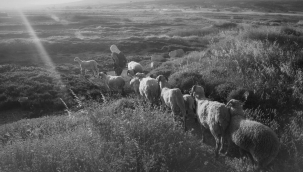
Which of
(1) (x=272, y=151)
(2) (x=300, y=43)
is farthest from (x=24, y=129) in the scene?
(2) (x=300, y=43)

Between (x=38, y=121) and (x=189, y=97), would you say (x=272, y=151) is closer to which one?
(x=189, y=97)

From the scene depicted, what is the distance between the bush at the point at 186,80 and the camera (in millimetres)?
11469

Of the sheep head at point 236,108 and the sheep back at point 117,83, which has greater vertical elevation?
the sheep head at point 236,108

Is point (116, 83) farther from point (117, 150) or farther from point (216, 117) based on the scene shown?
point (117, 150)

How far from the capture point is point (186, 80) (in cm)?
1176

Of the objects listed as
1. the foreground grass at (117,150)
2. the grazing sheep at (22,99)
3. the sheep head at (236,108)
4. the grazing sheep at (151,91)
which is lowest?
the grazing sheep at (22,99)

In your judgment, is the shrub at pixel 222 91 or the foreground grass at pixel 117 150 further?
the shrub at pixel 222 91

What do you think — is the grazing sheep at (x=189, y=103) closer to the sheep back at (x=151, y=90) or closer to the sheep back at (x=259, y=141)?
the sheep back at (x=151, y=90)

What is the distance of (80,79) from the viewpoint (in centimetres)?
1714

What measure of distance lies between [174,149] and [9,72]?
17469 millimetres

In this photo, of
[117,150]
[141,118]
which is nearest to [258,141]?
[141,118]

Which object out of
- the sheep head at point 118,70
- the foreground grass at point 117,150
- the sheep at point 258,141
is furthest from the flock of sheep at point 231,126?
the sheep head at point 118,70

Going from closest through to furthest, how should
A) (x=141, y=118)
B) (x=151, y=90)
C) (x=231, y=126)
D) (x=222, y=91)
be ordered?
(x=141, y=118), (x=231, y=126), (x=222, y=91), (x=151, y=90)

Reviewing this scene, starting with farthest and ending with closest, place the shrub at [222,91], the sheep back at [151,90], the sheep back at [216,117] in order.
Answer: the sheep back at [151,90] → the shrub at [222,91] → the sheep back at [216,117]
